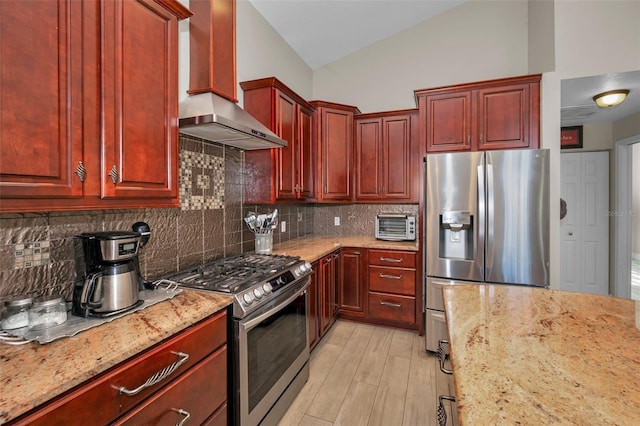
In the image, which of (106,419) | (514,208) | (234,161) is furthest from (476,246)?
(106,419)

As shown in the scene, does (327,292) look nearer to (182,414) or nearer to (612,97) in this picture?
(182,414)

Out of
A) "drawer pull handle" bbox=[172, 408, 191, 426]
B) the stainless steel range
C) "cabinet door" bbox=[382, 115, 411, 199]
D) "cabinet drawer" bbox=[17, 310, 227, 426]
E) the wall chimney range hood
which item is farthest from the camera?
"cabinet door" bbox=[382, 115, 411, 199]

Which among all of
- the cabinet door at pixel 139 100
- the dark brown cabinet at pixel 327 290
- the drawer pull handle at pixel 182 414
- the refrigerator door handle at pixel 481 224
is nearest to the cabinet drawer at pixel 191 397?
the drawer pull handle at pixel 182 414

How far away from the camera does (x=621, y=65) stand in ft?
8.24

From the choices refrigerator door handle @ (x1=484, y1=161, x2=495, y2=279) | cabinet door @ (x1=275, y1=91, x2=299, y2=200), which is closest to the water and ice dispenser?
refrigerator door handle @ (x1=484, y1=161, x2=495, y2=279)

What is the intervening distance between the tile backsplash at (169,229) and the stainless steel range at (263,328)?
175 millimetres

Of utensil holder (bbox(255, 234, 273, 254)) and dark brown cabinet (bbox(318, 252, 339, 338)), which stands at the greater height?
utensil holder (bbox(255, 234, 273, 254))

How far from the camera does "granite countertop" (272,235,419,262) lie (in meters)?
2.65

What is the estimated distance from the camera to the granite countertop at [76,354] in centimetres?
75

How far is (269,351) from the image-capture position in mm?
1737

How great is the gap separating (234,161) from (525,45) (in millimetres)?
3407

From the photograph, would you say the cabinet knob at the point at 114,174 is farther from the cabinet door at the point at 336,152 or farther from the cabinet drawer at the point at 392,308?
the cabinet drawer at the point at 392,308

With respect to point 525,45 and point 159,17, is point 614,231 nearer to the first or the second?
point 525,45

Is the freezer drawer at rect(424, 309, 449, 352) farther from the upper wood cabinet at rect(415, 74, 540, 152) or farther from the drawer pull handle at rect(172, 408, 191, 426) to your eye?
the drawer pull handle at rect(172, 408, 191, 426)
